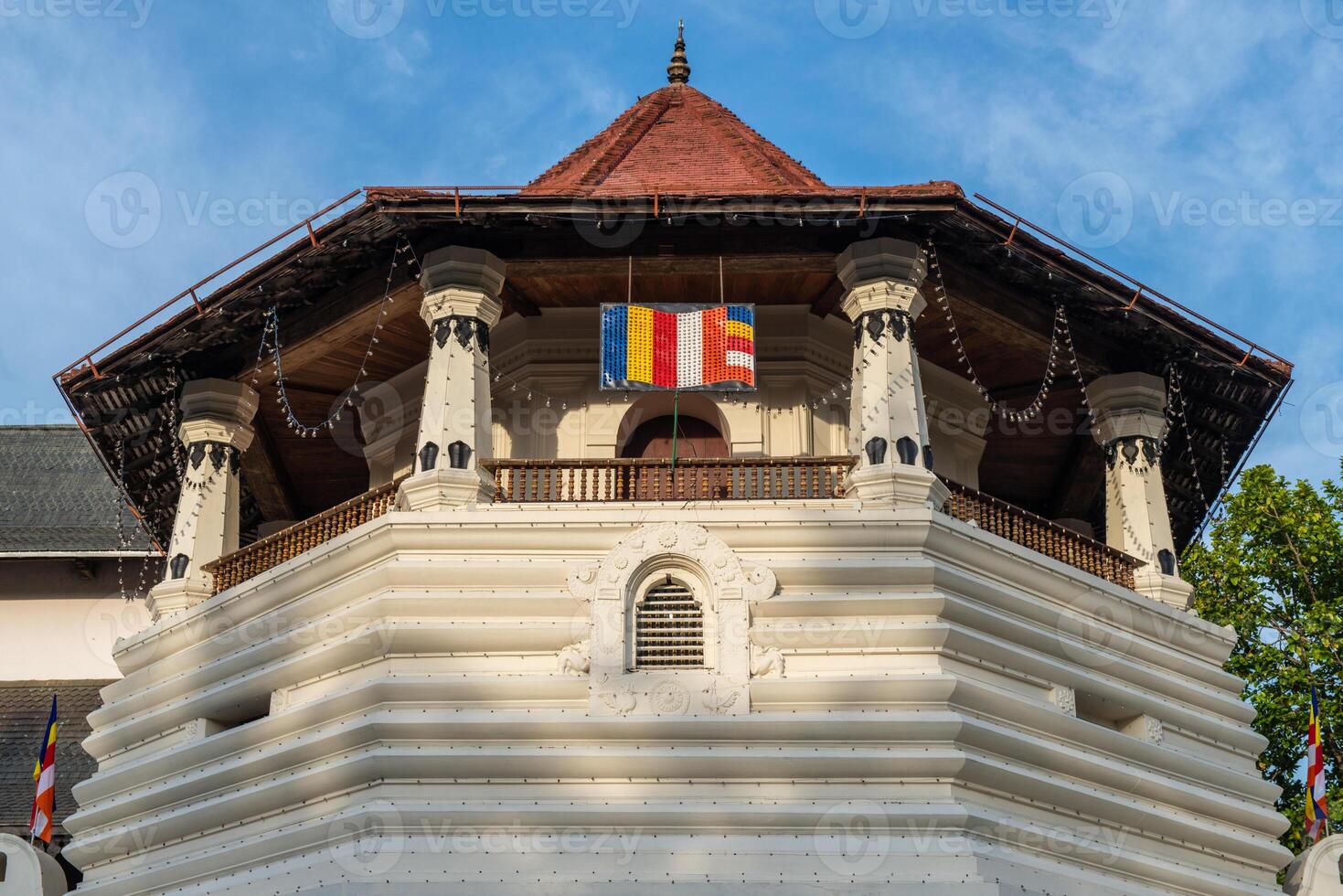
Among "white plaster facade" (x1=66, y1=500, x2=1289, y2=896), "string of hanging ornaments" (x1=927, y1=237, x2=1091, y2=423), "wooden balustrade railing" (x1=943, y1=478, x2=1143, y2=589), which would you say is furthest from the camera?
"string of hanging ornaments" (x1=927, y1=237, x2=1091, y2=423)

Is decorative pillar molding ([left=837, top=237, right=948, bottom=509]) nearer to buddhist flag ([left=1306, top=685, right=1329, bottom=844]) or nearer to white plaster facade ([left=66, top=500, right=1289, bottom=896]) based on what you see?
white plaster facade ([left=66, top=500, right=1289, bottom=896])

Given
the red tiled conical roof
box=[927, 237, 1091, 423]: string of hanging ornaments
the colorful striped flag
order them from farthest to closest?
the red tiled conical roof
box=[927, 237, 1091, 423]: string of hanging ornaments
the colorful striped flag

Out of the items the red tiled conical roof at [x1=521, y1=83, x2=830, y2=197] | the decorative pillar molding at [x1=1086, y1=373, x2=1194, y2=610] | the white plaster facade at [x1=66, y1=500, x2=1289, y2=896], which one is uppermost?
the red tiled conical roof at [x1=521, y1=83, x2=830, y2=197]

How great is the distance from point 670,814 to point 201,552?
7.75 metres

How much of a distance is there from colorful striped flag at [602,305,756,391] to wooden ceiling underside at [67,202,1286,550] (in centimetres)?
60

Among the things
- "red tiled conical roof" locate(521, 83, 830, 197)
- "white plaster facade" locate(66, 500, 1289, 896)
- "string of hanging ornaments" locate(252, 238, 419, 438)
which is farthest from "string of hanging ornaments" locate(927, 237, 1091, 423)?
"string of hanging ornaments" locate(252, 238, 419, 438)

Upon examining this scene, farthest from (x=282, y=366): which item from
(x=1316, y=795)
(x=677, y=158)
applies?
(x=1316, y=795)

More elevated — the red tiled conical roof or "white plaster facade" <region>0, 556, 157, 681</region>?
the red tiled conical roof

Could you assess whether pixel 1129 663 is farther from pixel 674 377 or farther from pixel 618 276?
pixel 618 276

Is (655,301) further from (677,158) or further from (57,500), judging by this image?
(57,500)

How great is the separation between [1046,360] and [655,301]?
494 cm

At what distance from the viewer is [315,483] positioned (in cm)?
2734

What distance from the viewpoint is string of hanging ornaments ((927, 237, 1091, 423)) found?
70.8 ft

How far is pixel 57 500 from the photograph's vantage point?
109 ft
